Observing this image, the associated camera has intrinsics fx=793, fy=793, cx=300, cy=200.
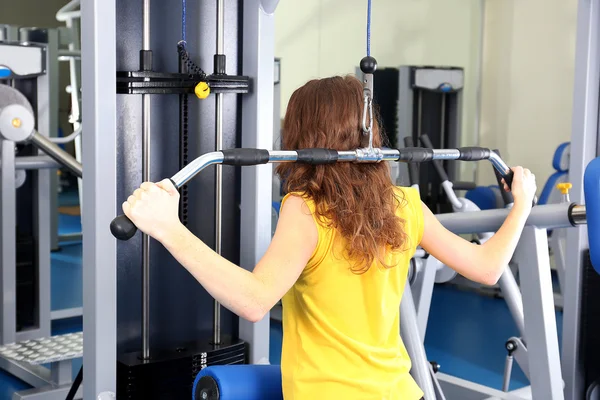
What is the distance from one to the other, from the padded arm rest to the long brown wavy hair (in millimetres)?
351

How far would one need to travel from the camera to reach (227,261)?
1388 mm

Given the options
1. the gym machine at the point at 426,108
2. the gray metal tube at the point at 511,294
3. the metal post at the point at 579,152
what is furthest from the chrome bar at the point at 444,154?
the gym machine at the point at 426,108

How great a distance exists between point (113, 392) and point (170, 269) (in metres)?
0.41

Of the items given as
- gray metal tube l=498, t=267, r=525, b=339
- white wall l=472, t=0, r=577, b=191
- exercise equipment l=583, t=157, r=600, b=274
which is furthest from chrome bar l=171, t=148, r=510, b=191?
white wall l=472, t=0, r=577, b=191

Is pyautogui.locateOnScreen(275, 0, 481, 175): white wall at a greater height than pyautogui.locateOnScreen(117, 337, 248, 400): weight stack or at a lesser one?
greater

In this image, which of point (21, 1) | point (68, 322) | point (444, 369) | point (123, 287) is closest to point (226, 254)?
point (123, 287)

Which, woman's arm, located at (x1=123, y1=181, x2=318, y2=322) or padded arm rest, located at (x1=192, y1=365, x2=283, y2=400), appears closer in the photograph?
woman's arm, located at (x1=123, y1=181, x2=318, y2=322)

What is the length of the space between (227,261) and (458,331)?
3.48 meters

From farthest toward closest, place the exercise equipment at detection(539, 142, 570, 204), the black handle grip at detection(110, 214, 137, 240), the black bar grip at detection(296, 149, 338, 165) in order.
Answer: the exercise equipment at detection(539, 142, 570, 204) → the black bar grip at detection(296, 149, 338, 165) → the black handle grip at detection(110, 214, 137, 240)

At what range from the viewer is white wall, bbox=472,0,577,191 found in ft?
20.7

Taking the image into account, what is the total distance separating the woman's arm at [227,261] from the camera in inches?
51.0

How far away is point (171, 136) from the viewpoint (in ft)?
7.45

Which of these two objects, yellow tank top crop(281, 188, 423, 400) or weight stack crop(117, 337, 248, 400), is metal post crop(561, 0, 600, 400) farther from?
yellow tank top crop(281, 188, 423, 400)

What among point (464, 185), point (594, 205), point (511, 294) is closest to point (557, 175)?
point (464, 185)
